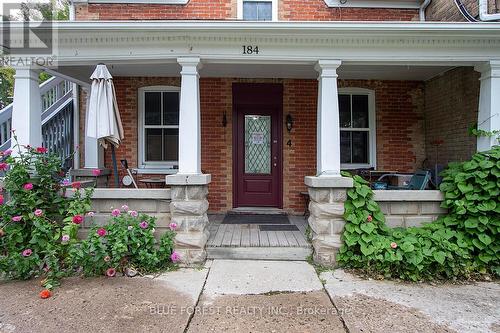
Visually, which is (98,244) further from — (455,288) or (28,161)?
(455,288)

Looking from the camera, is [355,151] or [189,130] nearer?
[189,130]

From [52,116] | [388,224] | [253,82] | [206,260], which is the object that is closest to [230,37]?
[253,82]

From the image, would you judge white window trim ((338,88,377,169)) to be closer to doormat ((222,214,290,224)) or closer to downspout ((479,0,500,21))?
doormat ((222,214,290,224))

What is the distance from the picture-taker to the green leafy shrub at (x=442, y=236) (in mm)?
3727

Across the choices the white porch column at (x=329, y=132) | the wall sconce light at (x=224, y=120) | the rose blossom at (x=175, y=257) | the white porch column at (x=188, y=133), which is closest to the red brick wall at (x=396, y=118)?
the white porch column at (x=329, y=132)

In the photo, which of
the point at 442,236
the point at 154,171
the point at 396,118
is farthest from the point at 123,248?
the point at 396,118

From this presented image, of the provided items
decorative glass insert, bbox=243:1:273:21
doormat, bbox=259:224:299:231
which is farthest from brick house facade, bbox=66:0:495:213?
doormat, bbox=259:224:299:231

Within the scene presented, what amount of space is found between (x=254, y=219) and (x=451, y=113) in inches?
152

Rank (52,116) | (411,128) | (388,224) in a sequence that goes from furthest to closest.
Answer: (411,128) < (52,116) < (388,224)

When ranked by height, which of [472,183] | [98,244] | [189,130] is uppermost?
[189,130]

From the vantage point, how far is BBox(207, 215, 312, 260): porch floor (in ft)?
14.0

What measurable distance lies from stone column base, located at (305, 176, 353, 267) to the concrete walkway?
0.27 m

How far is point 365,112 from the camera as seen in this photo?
21.5ft

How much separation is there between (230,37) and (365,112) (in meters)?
3.54
